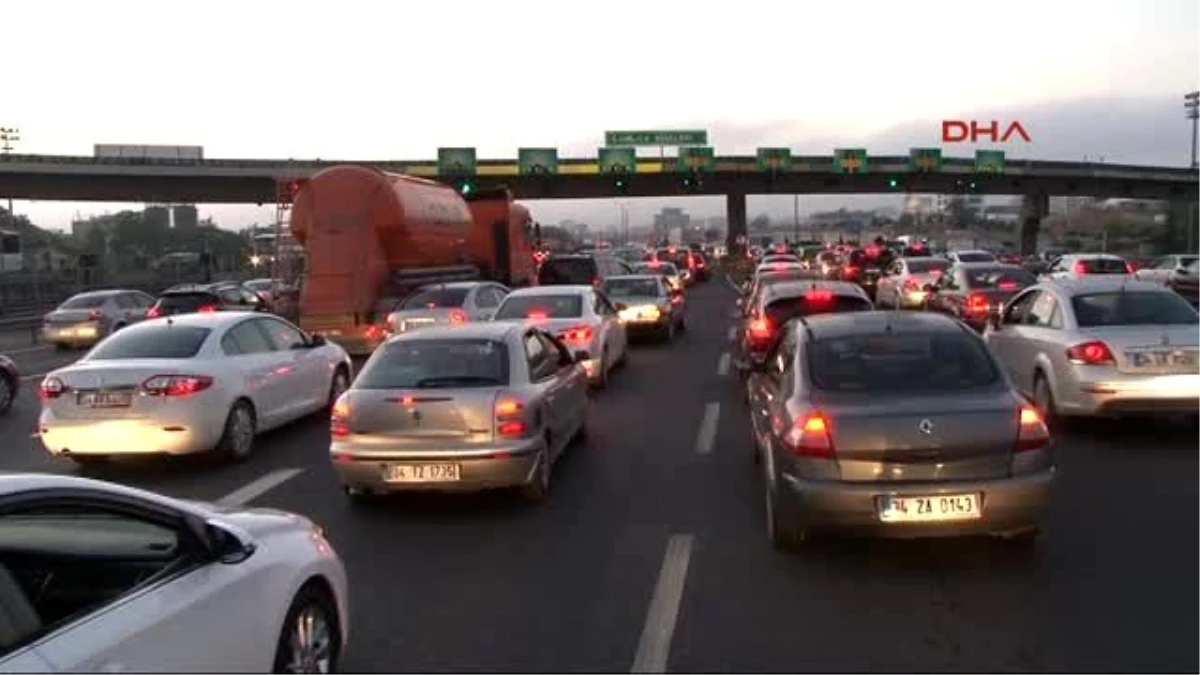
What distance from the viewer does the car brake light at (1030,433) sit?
647cm

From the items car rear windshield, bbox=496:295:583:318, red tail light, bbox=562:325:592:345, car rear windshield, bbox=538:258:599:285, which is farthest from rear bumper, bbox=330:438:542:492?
car rear windshield, bbox=538:258:599:285

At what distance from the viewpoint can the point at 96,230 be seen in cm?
13200

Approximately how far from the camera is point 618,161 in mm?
71062

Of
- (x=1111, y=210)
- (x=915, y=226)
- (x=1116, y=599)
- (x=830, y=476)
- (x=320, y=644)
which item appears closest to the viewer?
(x=320, y=644)

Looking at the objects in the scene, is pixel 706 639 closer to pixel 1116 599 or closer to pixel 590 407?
pixel 1116 599

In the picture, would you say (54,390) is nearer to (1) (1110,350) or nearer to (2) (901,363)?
(2) (901,363)

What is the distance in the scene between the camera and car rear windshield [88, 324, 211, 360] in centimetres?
1100

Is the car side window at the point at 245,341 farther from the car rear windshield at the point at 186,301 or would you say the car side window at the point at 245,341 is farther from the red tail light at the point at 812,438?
the car rear windshield at the point at 186,301

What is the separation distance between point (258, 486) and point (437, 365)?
2.24m

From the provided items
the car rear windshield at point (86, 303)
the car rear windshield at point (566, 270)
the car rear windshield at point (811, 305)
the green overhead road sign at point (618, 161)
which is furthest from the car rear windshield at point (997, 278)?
the green overhead road sign at point (618, 161)

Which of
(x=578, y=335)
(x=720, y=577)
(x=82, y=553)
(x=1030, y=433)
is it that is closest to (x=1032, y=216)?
(x=578, y=335)

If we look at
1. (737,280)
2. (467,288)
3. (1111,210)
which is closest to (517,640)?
(467,288)

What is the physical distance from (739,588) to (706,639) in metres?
0.88

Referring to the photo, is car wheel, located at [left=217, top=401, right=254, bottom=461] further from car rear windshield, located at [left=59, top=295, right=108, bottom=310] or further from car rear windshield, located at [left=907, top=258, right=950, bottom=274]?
car rear windshield, located at [left=907, top=258, right=950, bottom=274]
